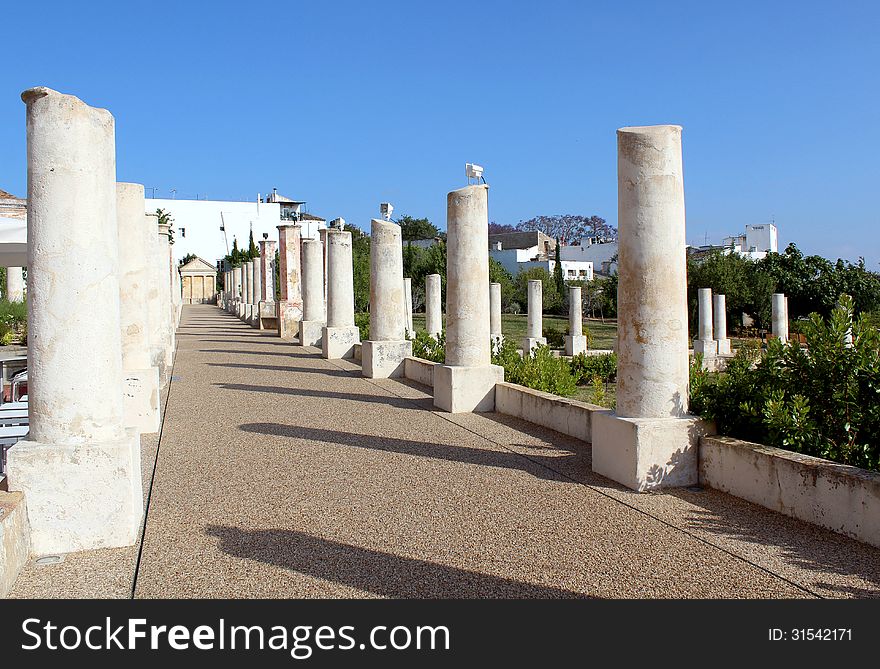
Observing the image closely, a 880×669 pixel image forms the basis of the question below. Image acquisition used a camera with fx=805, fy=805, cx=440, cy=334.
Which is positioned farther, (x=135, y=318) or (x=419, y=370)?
(x=419, y=370)

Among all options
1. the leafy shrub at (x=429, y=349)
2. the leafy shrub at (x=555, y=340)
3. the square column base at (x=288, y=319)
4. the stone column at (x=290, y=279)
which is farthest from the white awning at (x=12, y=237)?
the leafy shrub at (x=555, y=340)

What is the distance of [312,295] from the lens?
838 inches

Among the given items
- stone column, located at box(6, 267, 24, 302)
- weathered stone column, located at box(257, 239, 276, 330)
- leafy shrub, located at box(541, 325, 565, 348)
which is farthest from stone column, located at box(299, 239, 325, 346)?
leafy shrub, located at box(541, 325, 565, 348)

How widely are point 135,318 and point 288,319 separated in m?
16.4

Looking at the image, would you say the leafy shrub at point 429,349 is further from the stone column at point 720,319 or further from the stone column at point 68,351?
the stone column at point 720,319

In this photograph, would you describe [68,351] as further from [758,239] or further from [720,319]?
[758,239]

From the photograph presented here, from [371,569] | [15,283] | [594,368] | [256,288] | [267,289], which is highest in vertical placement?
[15,283]

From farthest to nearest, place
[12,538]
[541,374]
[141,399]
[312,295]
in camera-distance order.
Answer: [312,295]
[541,374]
[141,399]
[12,538]

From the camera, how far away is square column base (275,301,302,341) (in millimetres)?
24859

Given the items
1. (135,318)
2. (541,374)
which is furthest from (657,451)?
(135,318)

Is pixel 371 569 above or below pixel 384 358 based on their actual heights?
below

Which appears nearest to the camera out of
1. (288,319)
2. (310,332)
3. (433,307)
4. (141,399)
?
(141,399)

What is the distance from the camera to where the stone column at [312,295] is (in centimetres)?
2096
